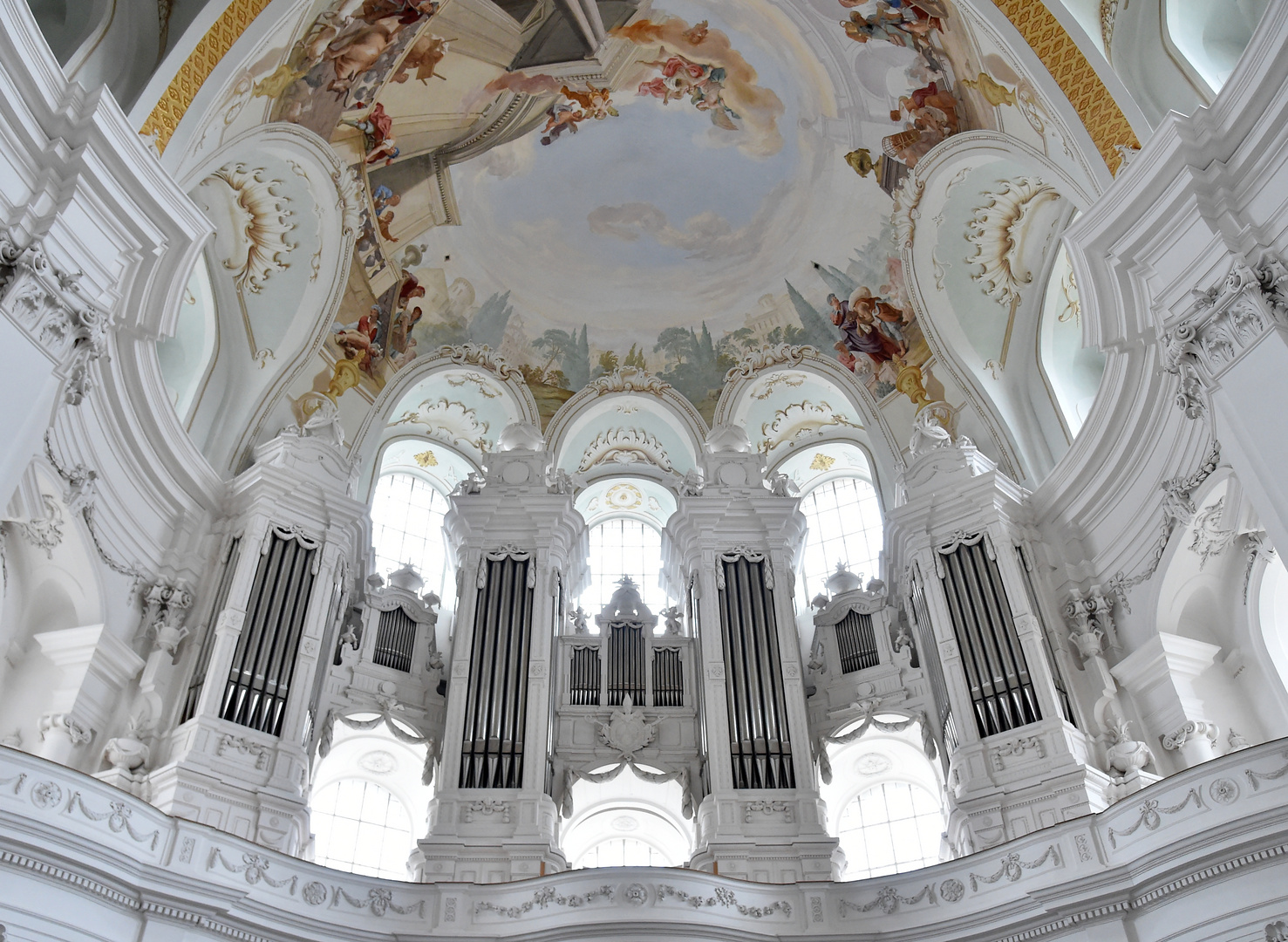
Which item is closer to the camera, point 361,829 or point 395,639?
point 361,829

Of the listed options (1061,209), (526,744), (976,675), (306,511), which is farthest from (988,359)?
(306,511)

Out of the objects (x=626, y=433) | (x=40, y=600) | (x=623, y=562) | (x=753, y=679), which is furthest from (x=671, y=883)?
(x=626, y=433)

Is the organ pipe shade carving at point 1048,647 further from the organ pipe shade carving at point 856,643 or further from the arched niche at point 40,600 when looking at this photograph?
the arched niche at point 40,600

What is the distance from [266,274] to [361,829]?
28.5 feet

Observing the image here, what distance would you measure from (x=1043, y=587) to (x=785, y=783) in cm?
445

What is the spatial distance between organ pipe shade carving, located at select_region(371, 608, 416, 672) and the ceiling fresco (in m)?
4.21

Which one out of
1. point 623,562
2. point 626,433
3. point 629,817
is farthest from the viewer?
point 626,433

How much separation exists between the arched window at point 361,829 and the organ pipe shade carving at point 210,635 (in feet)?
9.96

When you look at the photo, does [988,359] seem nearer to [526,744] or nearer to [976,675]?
[976,675]

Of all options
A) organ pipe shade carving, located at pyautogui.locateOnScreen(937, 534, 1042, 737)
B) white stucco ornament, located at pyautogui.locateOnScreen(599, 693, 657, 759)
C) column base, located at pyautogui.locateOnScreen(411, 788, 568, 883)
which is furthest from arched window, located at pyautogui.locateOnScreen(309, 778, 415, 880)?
organ pipe shade carving, located at pyautogui.locateOnScreen(937, 534, 1042, 737)

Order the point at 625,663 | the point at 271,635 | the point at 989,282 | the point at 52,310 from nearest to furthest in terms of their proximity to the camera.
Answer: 1. the point at 52,310
2. the point at 271,635
3. the point at 625,663
4. the point at 989,282

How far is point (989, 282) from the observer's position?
711 inches

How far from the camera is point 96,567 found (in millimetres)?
13578

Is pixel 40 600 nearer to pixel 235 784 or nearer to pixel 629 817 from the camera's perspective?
pixel 235 784
